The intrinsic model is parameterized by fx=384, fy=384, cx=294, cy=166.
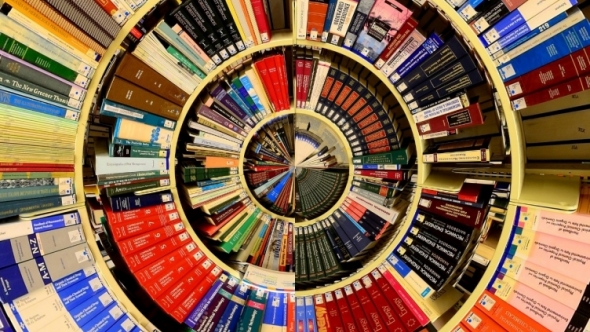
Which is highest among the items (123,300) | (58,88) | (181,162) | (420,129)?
(420,129)

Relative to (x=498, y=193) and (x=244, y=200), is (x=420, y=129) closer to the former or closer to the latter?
(x=498, y=193)

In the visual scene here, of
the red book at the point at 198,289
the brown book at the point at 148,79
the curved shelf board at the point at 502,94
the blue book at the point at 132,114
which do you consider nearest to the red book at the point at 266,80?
the brown book at the point at 148,79

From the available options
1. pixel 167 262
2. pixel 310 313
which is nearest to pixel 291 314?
pixel 310 313

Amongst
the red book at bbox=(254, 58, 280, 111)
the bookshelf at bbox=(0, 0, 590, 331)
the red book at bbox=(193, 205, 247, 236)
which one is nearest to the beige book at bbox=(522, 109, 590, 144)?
the bookshelf at bbox=(0, 0, 590, 331)

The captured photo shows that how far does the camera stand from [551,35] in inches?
57.0

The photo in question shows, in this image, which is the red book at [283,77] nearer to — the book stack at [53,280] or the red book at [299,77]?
the red book at [299,77]

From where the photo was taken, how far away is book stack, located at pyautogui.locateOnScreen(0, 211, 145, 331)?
1691 mm

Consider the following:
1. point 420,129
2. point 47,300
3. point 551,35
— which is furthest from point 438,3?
point 47,300

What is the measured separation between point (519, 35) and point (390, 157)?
0.82 meters

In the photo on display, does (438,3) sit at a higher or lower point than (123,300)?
Answer: higher

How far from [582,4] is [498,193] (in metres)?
0.88

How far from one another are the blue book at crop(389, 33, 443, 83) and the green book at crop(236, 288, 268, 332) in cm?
139

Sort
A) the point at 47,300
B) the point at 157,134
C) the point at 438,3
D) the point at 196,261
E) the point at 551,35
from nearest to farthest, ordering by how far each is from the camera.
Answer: the point at 551,35 → the point at 438,3 → the point at 47,300 → the point at 157,134 → the point at 196,261

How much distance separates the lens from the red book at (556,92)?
144 centimetres
